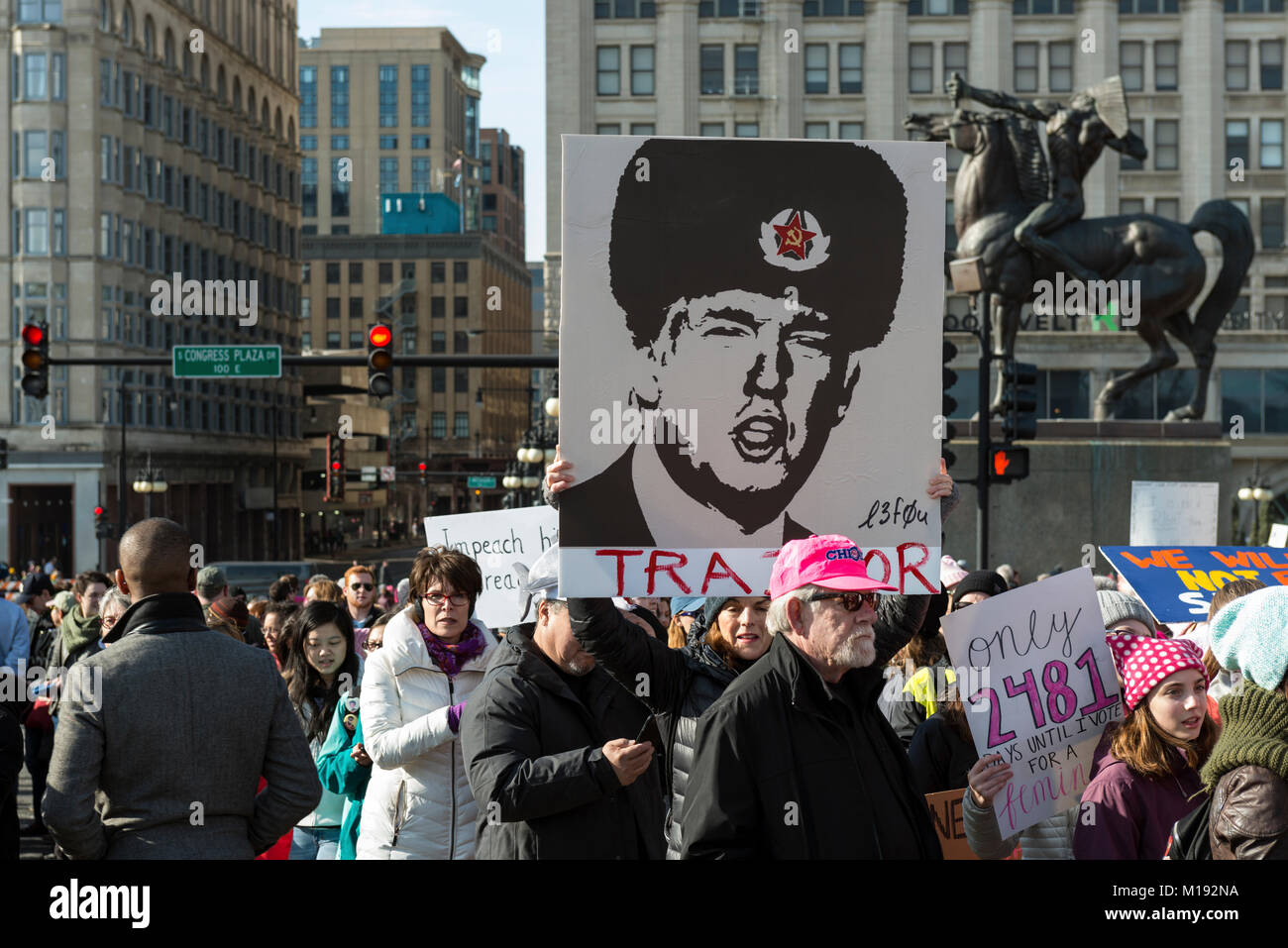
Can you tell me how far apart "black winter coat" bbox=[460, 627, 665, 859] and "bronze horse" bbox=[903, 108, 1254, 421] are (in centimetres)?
2188

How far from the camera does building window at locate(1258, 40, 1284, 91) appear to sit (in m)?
70.5

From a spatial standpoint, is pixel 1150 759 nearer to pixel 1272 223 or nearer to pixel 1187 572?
pixel 1187 572

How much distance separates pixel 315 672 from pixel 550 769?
3436 mm

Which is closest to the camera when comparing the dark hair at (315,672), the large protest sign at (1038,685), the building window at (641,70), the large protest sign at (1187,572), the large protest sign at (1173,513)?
the large protest sign at (1038,685)

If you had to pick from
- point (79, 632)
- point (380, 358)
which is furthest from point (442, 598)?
point (380, 358)

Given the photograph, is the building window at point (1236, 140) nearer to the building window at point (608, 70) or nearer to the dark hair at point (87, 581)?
the building window at point (608, 70)

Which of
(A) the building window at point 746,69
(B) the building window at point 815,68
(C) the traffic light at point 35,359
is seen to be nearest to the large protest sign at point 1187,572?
(C) the traffic light at point 35,359

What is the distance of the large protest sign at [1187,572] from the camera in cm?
945

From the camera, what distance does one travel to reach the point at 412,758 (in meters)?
6.18

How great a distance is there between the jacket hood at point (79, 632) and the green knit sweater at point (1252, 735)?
8.97m

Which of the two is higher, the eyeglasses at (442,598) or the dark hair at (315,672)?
the eyeglasses at (442,598)

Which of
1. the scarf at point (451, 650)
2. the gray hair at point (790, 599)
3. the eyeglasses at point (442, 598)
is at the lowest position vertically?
the scarf at point (451, 650)

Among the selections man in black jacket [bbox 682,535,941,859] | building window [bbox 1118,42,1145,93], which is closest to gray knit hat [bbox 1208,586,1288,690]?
man in black jacket [bbox 682,535,941,859]
